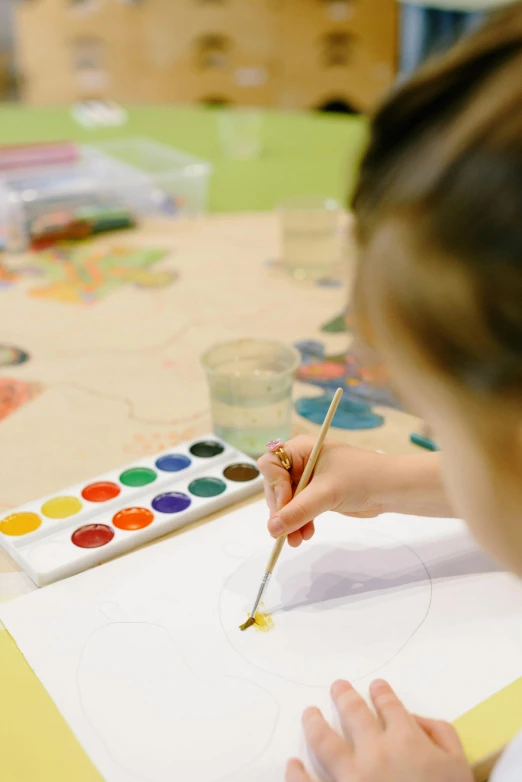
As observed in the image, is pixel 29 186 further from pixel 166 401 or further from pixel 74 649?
pixel 74 649

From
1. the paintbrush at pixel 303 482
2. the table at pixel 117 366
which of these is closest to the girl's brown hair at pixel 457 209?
the paintbrush at pixel 303 482

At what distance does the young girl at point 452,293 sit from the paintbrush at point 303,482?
4.3 inches

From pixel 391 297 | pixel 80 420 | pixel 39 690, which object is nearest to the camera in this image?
pixel 391 297

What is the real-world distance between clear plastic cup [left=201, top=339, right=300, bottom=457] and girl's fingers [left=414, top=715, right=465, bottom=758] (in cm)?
31

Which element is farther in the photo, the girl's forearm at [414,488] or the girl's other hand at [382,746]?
the girl's forearm at [414,488]

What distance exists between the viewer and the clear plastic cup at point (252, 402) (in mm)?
721

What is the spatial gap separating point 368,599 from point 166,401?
1.08 ft

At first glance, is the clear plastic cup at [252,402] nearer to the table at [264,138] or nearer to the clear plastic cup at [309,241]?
the clear plastic cup at [309,241]

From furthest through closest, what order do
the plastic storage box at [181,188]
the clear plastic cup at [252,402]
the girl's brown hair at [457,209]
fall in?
the plastic storage box at [181,188] → the clear plastic cup at [252,402] → the girl's brown hair at [457,209]

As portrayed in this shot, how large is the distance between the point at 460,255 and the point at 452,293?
0.06 ft

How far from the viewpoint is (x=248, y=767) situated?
45cm

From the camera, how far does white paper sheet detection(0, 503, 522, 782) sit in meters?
0.47

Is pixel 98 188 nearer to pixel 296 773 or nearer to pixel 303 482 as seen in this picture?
pixel 303 482

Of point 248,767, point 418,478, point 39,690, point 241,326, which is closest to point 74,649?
point 39,690
